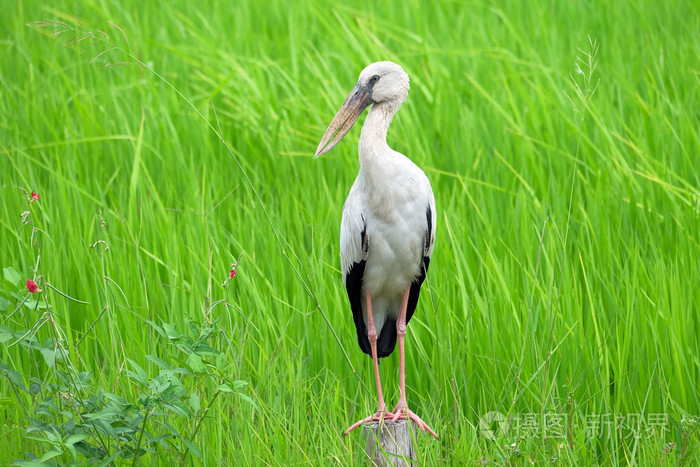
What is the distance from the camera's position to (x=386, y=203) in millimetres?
2748

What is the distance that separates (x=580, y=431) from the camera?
111 inches

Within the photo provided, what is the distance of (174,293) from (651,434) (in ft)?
6.67

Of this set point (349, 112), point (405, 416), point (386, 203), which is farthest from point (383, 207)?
point (405, 416)

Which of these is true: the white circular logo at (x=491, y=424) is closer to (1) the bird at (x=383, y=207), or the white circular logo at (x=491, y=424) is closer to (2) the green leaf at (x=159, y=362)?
(1) the bird at (x=383, y=207)

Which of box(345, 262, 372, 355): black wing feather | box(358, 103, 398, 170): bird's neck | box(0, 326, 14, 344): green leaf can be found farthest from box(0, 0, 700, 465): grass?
box(358, 103, 398, 170): bird's neck

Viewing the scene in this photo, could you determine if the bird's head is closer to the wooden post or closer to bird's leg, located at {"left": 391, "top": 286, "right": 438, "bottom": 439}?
bird's leg, located at {"left": 391, "top": 286, "right": 438, "bottom": 439}

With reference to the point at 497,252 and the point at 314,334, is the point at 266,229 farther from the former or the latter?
the point at 497,252

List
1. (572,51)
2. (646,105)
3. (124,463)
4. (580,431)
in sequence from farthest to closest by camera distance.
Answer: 1. (572,51)
2. (646,105)
3. (580,431)
4. (124,463)

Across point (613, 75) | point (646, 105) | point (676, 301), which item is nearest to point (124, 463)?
point (676, 301)

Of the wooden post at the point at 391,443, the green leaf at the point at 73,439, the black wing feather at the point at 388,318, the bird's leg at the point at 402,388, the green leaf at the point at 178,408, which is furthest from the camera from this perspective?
the black wing feather at the point at 388,318

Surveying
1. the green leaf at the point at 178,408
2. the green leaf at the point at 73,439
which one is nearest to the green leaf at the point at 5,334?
the green leaf at the point at 73,439

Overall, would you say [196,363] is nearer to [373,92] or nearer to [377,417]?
[377,417]

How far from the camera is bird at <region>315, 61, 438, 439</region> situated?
2740 millimetres

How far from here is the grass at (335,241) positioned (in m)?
2.79
